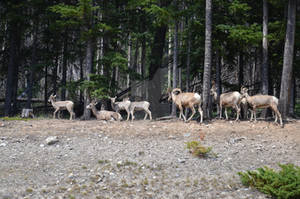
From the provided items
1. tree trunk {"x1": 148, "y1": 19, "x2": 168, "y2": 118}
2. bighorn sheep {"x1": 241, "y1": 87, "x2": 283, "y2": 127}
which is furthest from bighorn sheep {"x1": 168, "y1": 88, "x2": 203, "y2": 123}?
tree trunk {"x1": 148, "y1": 19, "x2": 168, "y2": 118}

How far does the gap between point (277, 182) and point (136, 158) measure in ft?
13.6

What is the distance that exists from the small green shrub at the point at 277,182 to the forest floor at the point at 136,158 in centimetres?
22

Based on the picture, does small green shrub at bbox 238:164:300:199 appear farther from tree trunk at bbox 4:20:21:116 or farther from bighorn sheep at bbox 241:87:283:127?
tree trunk at bbox 4:20:21:116

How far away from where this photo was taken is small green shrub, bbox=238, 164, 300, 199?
595cm

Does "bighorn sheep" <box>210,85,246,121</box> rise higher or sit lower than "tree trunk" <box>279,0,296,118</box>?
lower

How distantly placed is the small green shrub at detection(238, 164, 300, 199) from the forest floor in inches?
8.7

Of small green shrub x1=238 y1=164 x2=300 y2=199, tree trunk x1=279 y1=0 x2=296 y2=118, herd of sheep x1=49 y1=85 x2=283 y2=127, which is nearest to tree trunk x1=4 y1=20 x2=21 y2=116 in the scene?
herd of sheep x1=49 y1=85 x2=283 y2=127

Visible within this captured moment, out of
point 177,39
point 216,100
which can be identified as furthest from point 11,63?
point 216,100

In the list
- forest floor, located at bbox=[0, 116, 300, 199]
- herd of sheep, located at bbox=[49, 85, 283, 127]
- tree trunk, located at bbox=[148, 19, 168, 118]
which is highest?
tree trunk, located at bbox=[148, 19, 168, 118]

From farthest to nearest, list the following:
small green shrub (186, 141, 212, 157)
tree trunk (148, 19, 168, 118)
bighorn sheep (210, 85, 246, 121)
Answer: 1. tree trunk (148, 19, 168, 118)
2. bighorn sheep (210, 85, 246, 121)
3. small green shrub (186, 141, 212, 157)

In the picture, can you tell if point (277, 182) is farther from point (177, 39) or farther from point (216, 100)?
point (177, 39)

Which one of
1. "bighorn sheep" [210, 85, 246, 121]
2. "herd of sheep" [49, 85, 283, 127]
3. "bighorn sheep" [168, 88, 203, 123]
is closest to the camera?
"herd of sheep" [49, 85, 283, 127]

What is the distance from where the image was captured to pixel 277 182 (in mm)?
6195

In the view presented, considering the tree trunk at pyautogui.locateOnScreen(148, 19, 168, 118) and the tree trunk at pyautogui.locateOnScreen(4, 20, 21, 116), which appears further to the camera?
the tree trunk at pyautogui.locateOnScreen(148, 19, 168, 118)
